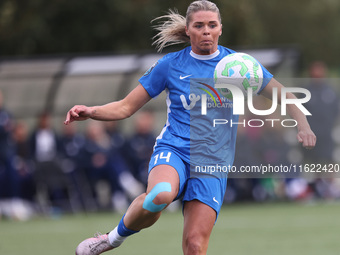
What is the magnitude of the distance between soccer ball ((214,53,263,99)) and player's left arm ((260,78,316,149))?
0.09 meters

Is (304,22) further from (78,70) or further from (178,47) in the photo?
(78,70)

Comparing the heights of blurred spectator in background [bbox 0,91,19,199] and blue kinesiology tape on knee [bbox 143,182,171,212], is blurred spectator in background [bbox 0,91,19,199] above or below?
above

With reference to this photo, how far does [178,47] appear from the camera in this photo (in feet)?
74.5

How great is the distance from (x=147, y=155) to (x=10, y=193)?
9.46ft

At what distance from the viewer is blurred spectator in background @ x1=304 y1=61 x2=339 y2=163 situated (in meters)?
16.8

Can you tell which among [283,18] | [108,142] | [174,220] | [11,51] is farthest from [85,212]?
[283,18]

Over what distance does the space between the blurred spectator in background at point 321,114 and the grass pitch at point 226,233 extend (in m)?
1.05

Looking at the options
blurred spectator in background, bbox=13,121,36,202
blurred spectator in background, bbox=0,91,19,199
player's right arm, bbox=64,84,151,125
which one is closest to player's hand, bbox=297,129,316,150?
player's right arm, bbox=64,84,151,125

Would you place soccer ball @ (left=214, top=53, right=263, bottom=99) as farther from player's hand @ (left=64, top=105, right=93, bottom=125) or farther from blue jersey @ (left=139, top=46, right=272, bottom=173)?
player's hand @ (left=64, top=105, right=93, bottom=125)

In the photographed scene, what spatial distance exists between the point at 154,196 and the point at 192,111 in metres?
0.83

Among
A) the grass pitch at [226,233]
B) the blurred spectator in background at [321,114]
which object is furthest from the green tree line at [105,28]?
the grass pitch at [226,233]

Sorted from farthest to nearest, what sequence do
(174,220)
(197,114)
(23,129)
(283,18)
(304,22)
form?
(304,22) → (283,18) → (23,129) → (174,220) → (197,114)

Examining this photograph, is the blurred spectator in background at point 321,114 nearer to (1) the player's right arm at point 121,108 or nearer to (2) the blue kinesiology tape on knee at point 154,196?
(1) the player's right arm at point 121,108

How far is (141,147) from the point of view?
54.4ft
